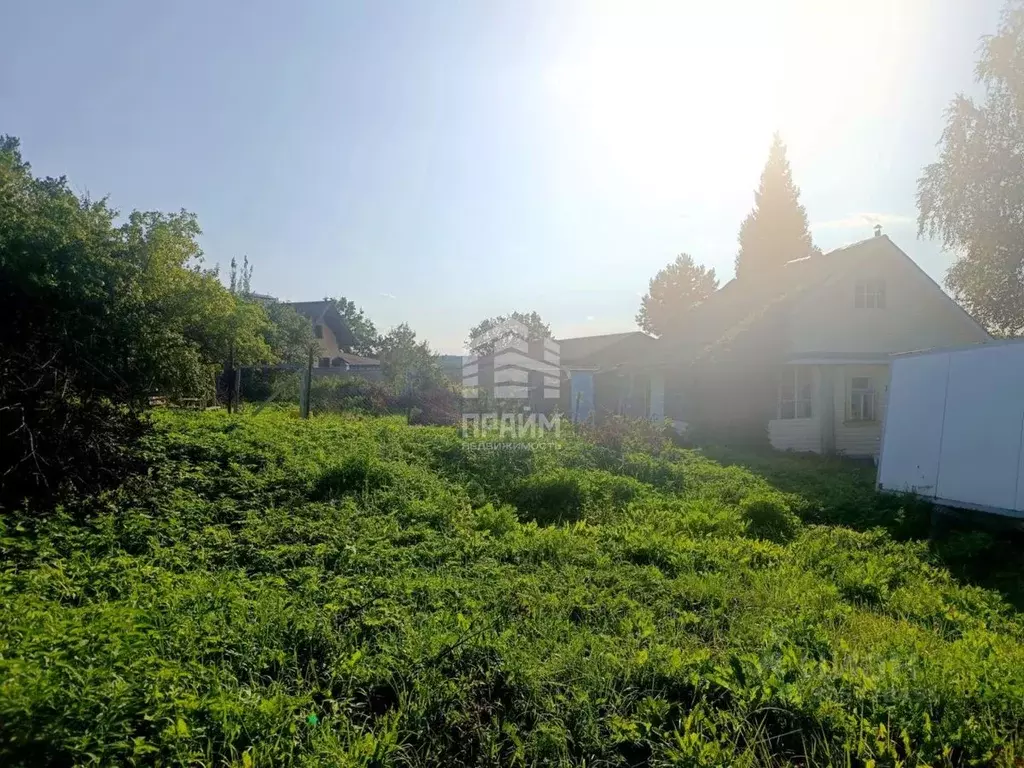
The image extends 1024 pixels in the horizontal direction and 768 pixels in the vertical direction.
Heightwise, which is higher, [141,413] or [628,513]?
[141,413]

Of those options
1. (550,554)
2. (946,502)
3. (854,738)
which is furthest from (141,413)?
(946,502)

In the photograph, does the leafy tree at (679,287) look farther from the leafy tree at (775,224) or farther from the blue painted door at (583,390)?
the blue painted door at (583,390)

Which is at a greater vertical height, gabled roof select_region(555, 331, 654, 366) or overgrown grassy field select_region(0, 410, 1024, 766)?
gabled roof select_region(555, 331, 654, 366)

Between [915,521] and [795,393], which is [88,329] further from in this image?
[795,393]

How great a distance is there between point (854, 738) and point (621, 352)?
2631 cm

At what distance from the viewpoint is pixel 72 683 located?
2.53 m

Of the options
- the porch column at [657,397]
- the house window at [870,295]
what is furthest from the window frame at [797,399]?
the porch column at [657,397]

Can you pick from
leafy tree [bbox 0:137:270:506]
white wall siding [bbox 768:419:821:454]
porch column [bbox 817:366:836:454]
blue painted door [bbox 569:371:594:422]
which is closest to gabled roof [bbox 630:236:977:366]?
porch column [bbox 817:366:836:454]

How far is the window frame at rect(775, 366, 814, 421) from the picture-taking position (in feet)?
50.0

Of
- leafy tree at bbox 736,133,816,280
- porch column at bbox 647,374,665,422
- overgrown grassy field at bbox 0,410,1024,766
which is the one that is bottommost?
overgrown grassy field at bbox 0,410,1024,766

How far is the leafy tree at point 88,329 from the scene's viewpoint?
5895mm

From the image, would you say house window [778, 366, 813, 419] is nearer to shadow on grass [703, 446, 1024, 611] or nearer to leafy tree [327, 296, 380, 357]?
shadow on grass [703, 446, 1024, 611]

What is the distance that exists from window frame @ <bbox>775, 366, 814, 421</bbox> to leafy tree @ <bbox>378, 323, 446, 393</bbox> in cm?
1023

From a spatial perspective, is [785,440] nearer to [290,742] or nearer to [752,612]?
[752,612]
